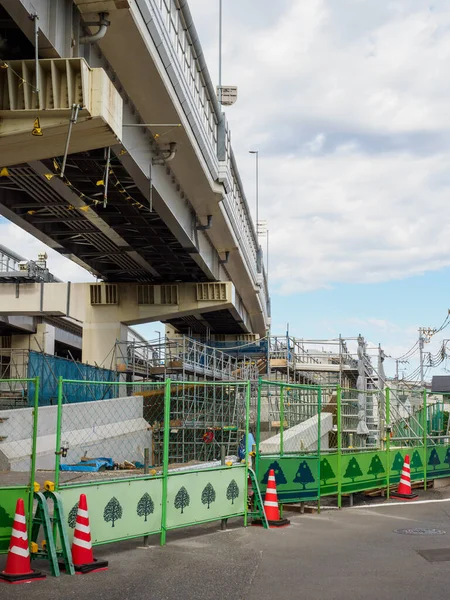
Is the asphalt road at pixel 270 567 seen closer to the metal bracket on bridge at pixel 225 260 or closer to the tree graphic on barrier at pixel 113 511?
the tree graphic on barrier at pixel 113 511

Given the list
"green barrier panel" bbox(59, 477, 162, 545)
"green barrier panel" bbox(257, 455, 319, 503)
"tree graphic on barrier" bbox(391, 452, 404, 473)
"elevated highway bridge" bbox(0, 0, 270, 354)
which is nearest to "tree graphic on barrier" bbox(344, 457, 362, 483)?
"green barrier panel" bbox(257, 455, 319, 503)

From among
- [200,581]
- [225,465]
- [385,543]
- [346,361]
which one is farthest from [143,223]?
[346,361]

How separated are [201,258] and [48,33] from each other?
702 inches

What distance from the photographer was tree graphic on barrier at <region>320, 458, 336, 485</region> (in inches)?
580

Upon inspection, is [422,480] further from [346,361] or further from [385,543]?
[346,361]

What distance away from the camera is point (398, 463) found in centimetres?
1738

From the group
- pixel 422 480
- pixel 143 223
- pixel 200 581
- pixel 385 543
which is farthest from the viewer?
pixel 143 223

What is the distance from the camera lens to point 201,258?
29453mm

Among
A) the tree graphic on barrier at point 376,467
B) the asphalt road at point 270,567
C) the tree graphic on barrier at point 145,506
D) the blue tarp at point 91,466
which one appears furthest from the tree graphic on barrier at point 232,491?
the blue tarp at point 91,466

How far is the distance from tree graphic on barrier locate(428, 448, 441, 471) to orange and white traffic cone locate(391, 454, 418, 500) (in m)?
1.91

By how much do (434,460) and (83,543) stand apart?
11.9m

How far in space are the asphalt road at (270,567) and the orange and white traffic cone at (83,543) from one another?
17 centimetres

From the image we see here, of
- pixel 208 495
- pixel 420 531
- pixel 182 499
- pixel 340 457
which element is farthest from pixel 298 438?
pixel 182 499

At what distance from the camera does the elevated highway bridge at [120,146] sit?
12477mm
